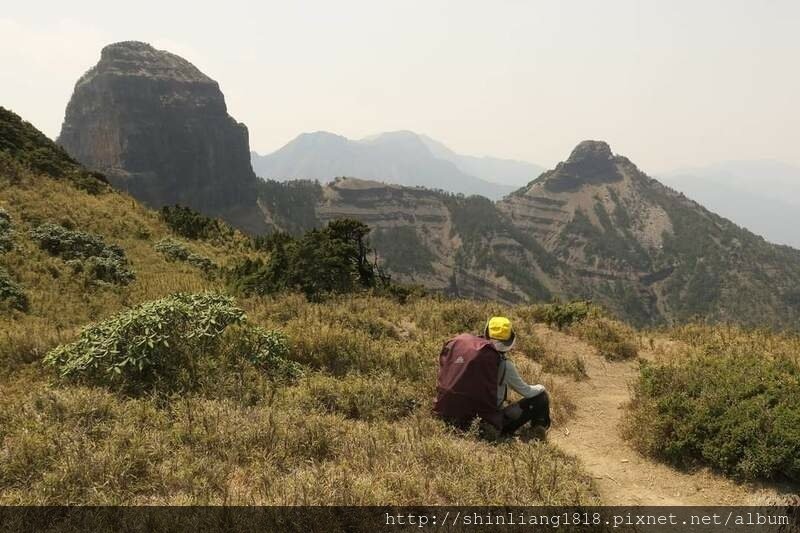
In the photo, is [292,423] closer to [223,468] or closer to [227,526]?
[223,468]

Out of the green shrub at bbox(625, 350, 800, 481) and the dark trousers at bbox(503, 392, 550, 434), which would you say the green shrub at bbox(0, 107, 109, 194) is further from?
the green shrub at bbox(625, 350, 800, 481)

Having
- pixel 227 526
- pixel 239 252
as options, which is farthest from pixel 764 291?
pixel 227 526

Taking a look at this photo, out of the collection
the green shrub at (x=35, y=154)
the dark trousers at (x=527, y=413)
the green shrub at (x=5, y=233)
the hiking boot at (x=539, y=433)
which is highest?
the green shrub at (x=35, y=154)

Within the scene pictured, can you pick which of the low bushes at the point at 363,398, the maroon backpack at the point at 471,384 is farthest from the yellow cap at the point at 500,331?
the low bushes at the point at 363,398

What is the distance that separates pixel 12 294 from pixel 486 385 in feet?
39.7

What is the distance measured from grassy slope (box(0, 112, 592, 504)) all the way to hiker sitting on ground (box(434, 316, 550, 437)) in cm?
43

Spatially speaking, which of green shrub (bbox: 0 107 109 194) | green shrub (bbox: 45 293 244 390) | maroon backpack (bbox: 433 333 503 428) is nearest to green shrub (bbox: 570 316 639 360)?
maroon backpack (bbox: 433 333 503 428)

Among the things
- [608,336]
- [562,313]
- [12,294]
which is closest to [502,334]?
[608,336]

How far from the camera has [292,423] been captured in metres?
6.41

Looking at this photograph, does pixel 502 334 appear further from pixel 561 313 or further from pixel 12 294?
pixel 12 294

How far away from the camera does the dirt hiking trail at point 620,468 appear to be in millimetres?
5785

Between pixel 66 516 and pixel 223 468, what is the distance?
4.67 ft

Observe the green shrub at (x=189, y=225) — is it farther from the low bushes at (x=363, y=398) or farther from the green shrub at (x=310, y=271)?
the low bushes at (x=363, y=398)

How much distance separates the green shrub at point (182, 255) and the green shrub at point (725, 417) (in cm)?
1696
